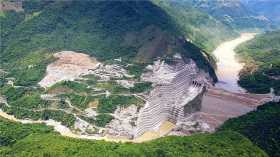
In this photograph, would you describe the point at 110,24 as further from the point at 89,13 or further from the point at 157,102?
the point at 157,102

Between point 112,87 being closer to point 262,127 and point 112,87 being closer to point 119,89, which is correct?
point 119,89

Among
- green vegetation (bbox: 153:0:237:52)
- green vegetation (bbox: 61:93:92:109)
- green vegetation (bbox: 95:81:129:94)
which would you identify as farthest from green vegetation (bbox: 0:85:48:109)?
green vegetation (bbox: 153:0:237:52)

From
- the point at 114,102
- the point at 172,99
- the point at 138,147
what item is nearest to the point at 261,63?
the point at 172,99

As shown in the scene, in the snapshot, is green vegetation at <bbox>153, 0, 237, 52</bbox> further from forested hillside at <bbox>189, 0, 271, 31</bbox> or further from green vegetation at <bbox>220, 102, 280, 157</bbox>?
green vegetation at <bbox>220, 102, 280, 157</bbox>

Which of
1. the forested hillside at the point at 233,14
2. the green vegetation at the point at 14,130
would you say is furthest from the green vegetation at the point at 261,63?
the green vegetation at the point at 14,130

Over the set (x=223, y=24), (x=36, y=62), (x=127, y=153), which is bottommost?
(x=223, y=24)

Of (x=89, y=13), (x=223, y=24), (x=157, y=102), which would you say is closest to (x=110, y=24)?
(x=89, y=13)
